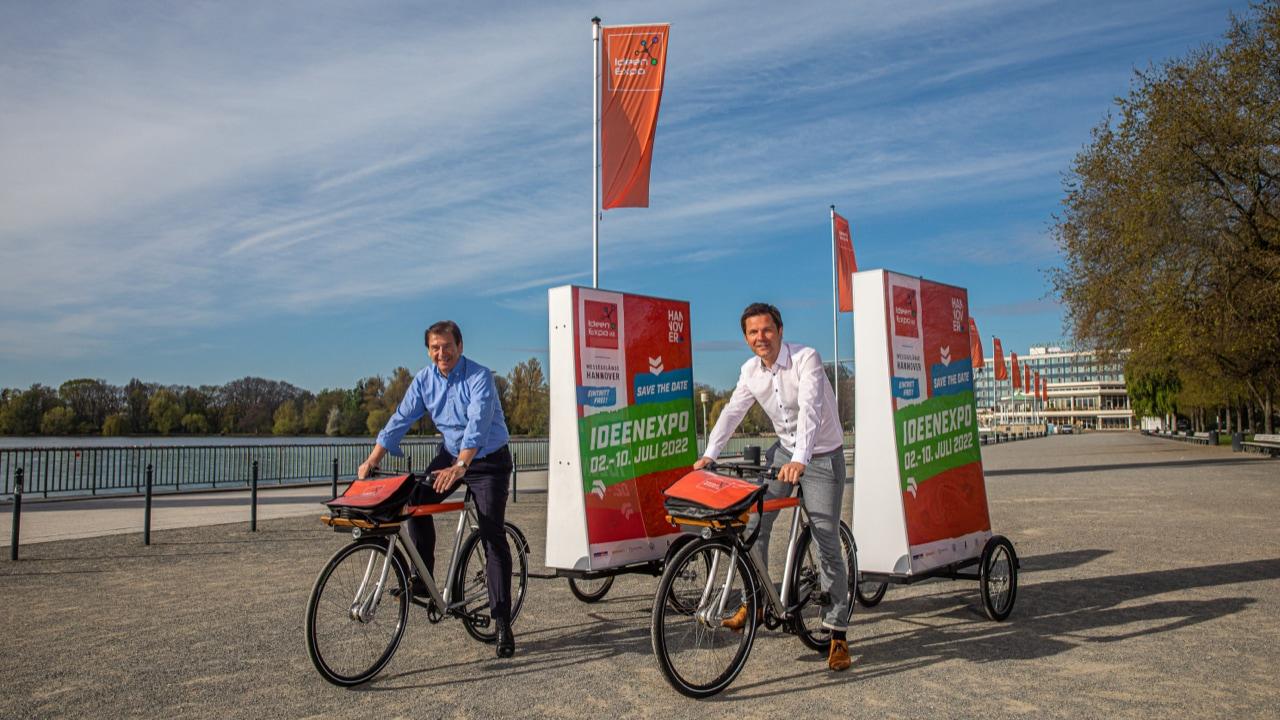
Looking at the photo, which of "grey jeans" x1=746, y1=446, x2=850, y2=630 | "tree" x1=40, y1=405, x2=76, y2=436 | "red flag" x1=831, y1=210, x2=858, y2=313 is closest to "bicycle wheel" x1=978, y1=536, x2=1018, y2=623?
"grey jeans" x1=746, y1=446, x2=850, y2=630

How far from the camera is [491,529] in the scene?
5.57 meters

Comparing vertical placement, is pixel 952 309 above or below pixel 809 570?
above

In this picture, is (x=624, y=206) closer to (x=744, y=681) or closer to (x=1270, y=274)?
(x=744, y=681)

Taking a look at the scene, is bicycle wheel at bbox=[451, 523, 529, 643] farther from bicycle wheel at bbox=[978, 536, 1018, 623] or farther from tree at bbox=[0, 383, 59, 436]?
tree at bbox=[0, 383, 59, 436]

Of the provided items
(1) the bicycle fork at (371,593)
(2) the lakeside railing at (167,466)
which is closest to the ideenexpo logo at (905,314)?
(1) the bicycle fork at (371,593)

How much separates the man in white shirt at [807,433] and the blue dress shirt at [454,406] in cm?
125

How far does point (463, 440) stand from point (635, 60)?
32.5 feet

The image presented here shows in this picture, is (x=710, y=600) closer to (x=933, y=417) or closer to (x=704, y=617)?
(x=704, y=617)

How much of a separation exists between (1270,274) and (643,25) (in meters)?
19.5

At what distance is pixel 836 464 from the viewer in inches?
211

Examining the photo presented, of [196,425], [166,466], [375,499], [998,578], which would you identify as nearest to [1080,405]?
[196,425]

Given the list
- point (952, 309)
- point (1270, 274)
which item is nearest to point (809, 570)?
point (952, 309)

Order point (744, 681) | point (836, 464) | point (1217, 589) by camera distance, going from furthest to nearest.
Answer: point (1217, 589)
point (836, 464)
point (744, 681)

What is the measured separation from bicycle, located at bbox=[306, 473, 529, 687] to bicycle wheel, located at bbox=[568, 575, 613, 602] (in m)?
1.97
